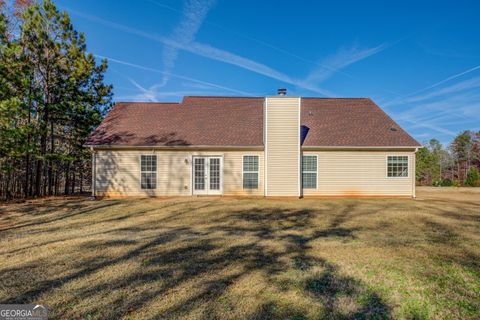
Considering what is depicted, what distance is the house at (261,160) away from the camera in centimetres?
1325

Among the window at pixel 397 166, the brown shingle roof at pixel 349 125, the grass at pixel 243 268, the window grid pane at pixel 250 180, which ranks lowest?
the grass at pixel 243 268

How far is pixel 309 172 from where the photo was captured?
13.7 metres

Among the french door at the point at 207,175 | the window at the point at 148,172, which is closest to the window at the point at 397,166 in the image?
the french door at the point at 207,175

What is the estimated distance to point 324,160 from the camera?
1364 cm

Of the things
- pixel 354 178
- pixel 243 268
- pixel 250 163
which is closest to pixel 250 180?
pixel 250 163

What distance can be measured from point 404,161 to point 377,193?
2.26 meters

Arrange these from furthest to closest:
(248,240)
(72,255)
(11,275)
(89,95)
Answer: (89,95), (248,240), (72,255), (11,275)

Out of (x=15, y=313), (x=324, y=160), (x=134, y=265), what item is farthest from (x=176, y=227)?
(x=324, y=160)

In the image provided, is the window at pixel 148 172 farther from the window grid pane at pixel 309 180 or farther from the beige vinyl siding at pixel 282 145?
the window grid pane at pixel 309 180

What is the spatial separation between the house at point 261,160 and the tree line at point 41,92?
10.1ft

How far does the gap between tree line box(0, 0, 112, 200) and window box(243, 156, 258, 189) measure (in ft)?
33.5

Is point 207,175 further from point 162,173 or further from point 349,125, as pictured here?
point 349,125

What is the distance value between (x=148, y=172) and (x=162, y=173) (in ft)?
2.43

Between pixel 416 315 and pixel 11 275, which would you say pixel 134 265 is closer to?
pixel 11 275
